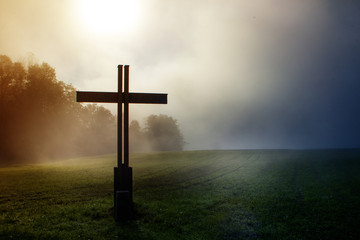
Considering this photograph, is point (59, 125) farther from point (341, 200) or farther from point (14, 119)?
point (341, 200)

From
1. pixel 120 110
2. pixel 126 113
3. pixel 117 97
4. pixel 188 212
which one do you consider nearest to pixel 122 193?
pixel 188 212

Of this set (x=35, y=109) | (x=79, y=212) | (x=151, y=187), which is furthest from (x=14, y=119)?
(x=79, y=212)

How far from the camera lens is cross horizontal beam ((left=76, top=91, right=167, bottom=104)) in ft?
31.9

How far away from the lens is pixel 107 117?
7456 centimetres

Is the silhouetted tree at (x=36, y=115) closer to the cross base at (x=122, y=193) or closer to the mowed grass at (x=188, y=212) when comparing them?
the mowed grass at (x=188, y=212)

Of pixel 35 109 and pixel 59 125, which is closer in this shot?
pixel 35 109

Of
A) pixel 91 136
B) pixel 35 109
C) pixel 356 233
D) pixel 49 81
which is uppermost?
pixel 49 81

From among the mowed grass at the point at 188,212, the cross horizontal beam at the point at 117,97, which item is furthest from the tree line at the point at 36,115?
the cross horizontal beam at the point at 117,97

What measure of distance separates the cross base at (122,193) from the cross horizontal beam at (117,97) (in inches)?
98.5

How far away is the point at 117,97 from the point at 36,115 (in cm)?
4452

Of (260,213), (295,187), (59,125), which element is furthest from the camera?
(59,125)

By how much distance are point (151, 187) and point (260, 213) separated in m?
7.63

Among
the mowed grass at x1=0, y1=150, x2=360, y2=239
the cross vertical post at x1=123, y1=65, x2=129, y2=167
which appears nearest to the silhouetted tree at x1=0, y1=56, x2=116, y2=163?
the mowed grass at x1=0, y1=150, x2=360, y2=239

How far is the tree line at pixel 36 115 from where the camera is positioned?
43.8 m
